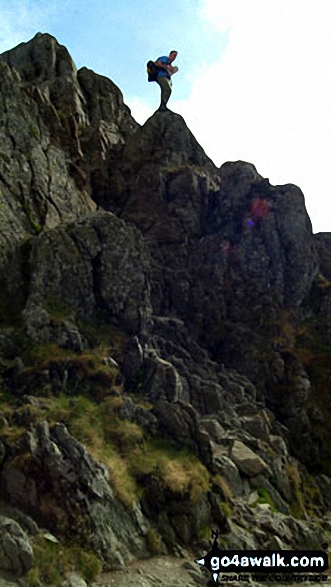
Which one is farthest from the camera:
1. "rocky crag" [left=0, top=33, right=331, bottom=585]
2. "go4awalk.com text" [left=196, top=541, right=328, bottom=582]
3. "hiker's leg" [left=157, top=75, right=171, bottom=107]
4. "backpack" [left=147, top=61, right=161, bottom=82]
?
"backpack" [left=147, top=61, right=161, bottom=82]

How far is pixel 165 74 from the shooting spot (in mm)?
80812

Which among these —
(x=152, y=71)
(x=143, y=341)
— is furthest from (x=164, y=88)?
(x=143, y=341)

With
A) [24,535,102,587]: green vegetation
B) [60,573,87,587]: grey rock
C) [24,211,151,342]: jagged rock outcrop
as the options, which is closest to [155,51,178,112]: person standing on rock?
[24,211,151,342]: jagged rock outcrop

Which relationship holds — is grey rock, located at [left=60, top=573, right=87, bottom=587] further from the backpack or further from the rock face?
the backpack

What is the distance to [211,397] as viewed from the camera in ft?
139

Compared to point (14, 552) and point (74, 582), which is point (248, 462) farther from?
point (14, 552)

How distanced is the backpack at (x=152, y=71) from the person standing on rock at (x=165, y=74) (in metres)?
0.52

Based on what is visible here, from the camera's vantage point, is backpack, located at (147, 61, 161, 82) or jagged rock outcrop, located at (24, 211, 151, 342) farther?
backpack, located at (147, 61, 161, 82)

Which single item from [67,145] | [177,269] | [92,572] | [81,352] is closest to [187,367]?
[81,352]

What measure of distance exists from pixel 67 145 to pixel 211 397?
3932cm

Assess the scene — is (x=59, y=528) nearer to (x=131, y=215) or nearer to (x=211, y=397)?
(x=211, y=397)

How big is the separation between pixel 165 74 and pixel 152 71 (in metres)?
2.50

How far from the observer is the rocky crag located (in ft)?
80.1

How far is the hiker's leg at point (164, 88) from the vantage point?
7956cm
